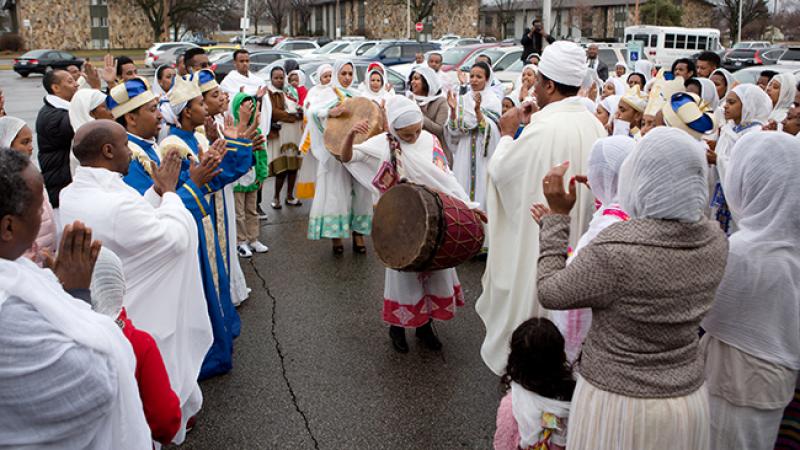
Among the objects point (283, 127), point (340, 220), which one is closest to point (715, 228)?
point (340, 220)

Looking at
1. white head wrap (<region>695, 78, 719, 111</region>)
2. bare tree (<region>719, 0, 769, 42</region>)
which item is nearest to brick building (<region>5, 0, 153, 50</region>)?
bare tree (<region>719, 0, 769, 42</region>)

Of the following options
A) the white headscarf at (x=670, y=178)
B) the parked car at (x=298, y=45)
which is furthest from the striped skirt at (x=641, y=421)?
the parked car at (x=298, y=45)

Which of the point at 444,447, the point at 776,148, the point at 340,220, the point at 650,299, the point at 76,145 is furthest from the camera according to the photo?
the point at 340,220

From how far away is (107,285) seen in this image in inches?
89.3

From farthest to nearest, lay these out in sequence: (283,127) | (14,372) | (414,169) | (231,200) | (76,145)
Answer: (283,127) < (231,200) < (414,169) < (76,145) < (14,372)

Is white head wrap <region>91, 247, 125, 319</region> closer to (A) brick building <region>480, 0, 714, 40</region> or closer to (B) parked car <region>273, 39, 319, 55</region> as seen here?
(B) parked car <region>273, 39, 319, 55</region>

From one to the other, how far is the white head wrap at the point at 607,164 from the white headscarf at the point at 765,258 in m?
0.47

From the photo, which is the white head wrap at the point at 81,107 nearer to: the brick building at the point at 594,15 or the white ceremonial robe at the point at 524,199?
the white ceremonial robe at the point at 524,199

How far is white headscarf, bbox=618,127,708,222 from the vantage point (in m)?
2.26

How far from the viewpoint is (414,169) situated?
498 centimetres

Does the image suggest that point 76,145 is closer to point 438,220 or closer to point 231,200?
point 438,220

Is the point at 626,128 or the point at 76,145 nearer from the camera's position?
the point at 76,145

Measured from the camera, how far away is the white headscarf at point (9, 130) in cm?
411

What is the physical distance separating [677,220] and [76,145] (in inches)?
102
